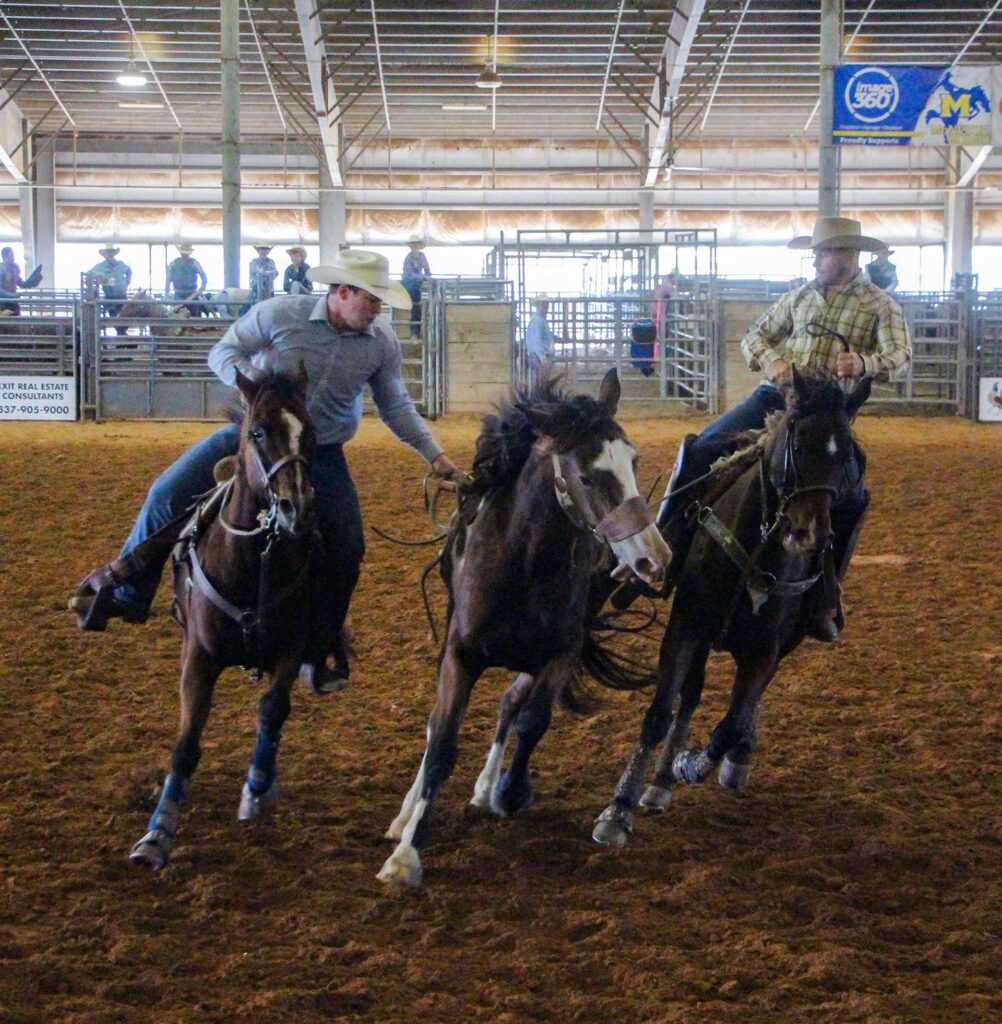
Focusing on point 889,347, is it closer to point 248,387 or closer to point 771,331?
point 771,331

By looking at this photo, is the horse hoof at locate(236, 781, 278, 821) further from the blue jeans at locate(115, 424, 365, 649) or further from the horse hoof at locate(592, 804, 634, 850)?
the horse hoof at locate(592, 804, 634, 850)

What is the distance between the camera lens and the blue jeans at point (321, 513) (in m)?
4.40

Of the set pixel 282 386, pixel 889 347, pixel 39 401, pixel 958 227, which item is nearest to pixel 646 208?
pixel 958 227

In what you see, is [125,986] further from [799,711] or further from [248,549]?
[799,711]

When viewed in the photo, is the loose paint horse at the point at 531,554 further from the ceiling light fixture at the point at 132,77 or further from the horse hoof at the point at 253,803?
the ceiling light fixture at the point at 132,77

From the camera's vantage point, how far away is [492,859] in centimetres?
395

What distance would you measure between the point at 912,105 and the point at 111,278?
34.4 ft

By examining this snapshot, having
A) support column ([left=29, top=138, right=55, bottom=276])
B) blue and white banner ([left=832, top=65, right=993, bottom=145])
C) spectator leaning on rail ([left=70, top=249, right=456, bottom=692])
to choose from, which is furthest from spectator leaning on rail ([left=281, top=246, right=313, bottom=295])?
support column ([left=29, top=138, right=55, bottom=276])

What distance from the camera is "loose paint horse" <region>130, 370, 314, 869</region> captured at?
3.83m

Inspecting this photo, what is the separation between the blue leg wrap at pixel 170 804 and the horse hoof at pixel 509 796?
3.12ft

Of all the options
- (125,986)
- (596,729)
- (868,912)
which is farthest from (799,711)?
(125,986)

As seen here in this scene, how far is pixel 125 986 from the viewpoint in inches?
119

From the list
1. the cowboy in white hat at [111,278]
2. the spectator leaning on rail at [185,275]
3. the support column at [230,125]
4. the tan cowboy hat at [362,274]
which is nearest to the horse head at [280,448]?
the tan cowboy hat at [362,274]

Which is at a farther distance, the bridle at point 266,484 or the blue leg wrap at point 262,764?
the blue leg wrap at point 262,764
